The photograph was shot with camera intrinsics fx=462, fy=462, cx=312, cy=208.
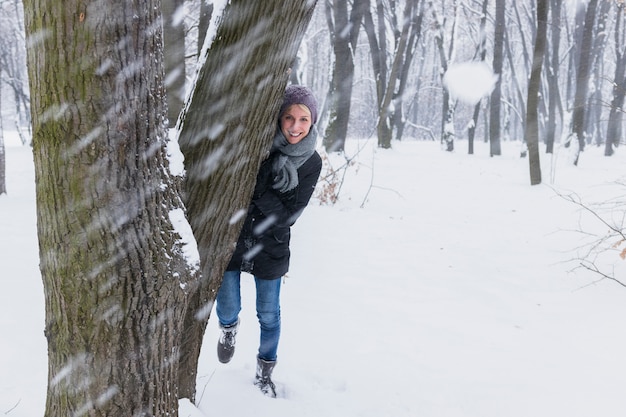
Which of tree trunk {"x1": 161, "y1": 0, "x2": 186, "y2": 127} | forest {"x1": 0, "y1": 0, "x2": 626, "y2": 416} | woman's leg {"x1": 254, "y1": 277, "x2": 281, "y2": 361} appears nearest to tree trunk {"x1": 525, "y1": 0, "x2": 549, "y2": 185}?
tree trunk {"x1": 161, "y1": 0, "x2": 186, "y2": 127}

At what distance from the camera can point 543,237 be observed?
235 inches

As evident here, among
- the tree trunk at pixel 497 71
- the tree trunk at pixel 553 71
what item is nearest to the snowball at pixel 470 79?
the tree trunk at pixel 553 71

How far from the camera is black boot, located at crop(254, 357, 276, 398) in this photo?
2.58 meters

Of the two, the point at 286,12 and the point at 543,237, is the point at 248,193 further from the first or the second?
the point at 543,237

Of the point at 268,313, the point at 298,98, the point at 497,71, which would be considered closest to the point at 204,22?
the point at 298,98

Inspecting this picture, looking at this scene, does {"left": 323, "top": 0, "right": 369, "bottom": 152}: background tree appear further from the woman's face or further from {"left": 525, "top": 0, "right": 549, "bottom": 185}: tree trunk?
the woman's face

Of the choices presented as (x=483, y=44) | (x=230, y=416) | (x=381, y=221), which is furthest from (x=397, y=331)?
(x=483, y=44)

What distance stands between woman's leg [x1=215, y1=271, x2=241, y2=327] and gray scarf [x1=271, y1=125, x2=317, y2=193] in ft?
1.78

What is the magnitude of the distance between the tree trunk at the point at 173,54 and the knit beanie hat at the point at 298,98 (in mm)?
3450

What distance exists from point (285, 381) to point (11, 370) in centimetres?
151

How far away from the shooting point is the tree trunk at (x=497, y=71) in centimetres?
1377

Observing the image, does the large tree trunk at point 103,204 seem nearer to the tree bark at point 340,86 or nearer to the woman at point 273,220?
the woman at point 273,220

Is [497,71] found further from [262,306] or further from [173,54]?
[262,306]

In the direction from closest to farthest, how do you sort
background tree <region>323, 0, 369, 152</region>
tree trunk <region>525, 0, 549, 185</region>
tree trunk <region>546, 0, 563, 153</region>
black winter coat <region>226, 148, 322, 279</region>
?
black winter coat <region>226, 148, 322, 279</region>
tree trunk <region>525, 0, 549, 185</region>
background tree <region>323, 0, 369, 152</region>
tree trunk <region>546, 0, 563, 153</region>
